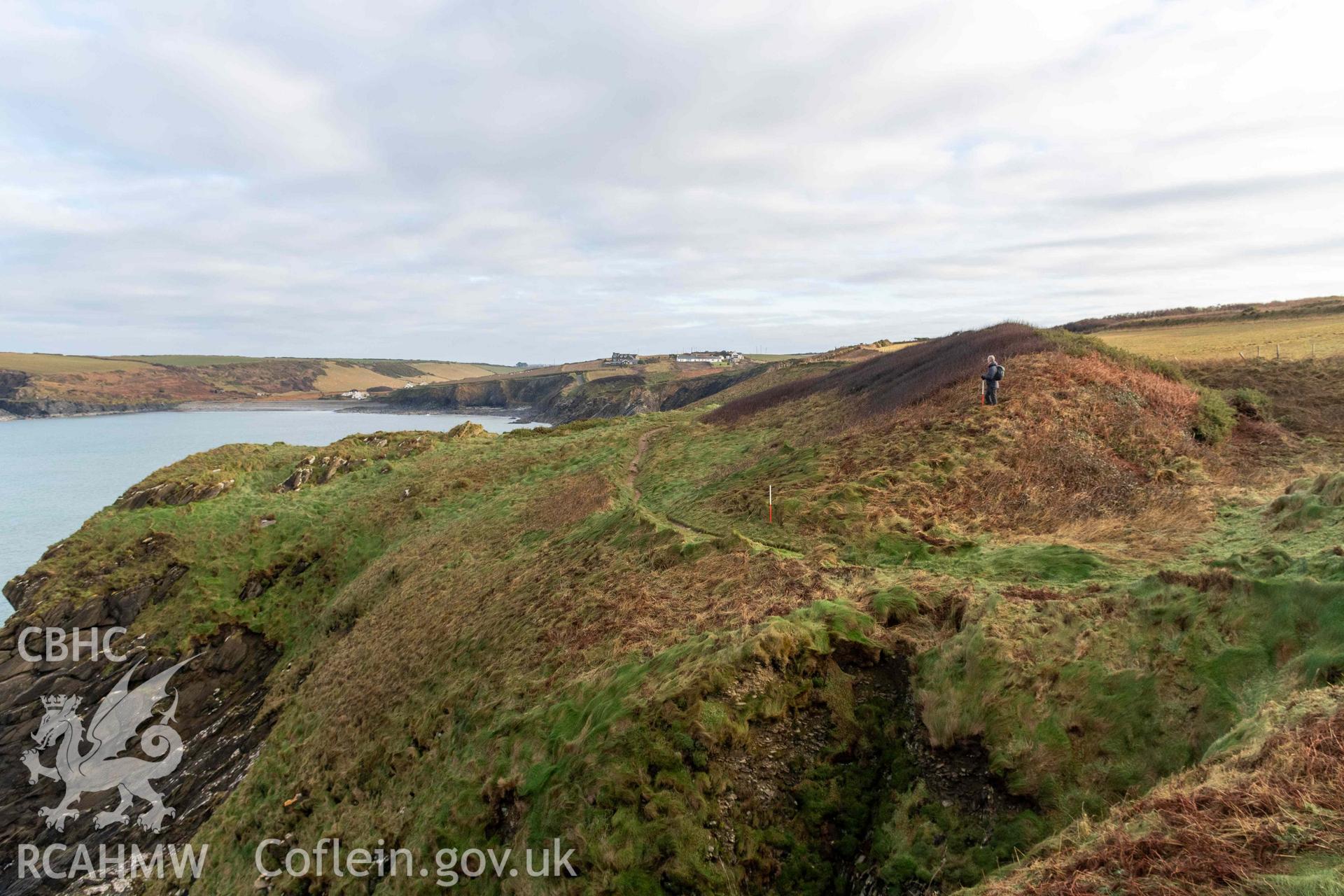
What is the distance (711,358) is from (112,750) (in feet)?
571

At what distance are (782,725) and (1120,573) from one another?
7566 millimetres

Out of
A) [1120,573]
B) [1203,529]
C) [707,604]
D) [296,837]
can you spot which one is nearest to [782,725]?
[707,604]

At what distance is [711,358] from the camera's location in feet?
621

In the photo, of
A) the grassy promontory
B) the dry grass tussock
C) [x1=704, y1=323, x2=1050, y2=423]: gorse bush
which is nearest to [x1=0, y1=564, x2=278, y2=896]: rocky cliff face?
the grassy promontory

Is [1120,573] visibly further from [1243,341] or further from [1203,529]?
[1243,341]

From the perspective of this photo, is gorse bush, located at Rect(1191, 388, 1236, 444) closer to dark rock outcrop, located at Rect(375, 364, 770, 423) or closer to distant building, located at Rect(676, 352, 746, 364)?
dark rock outcrop, located at Rect(375, 364, 770, 423)

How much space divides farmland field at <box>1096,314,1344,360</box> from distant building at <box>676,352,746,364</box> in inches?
5516

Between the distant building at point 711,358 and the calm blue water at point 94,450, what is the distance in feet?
192

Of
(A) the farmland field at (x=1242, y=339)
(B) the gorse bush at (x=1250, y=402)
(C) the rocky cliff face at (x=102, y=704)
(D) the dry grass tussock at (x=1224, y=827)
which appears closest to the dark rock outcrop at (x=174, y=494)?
(C) the rocky cliff face at (x=102, y=704)

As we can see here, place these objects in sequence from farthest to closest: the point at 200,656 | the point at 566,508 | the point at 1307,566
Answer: the point at 566,508 < the point at 200,656 < the point at 1307,566

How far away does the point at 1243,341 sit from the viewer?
33.1 metres

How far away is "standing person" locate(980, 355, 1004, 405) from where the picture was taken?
2250 centimetres

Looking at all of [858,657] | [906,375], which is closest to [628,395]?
[906,375]

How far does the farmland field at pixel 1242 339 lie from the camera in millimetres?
29469
